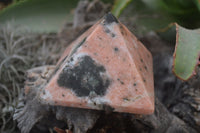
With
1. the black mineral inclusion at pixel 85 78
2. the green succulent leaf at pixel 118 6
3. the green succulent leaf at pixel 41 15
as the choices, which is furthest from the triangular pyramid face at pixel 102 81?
the green succulent leaf at pixel 41 15

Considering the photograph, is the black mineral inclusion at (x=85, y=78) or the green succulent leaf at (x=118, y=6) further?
the green succulent leaf at (x=118, y=6)

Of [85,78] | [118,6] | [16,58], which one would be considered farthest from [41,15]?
[85,78]

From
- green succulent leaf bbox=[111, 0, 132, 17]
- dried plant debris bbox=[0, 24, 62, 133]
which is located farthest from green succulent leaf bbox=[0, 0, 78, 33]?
green succulent leaf bbox=[111, 0, 132, 17]

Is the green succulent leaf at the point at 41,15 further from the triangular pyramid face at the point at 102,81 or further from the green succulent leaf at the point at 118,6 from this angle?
the triangular pyramid face at the point at 102,81

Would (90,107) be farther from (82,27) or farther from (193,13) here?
(193,13)

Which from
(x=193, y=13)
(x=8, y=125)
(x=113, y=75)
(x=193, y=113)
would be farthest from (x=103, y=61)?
(x=193, y=13)

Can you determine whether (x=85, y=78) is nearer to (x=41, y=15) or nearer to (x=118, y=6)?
(x=118, y=6)

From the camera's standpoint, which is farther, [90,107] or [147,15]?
[147,15]
